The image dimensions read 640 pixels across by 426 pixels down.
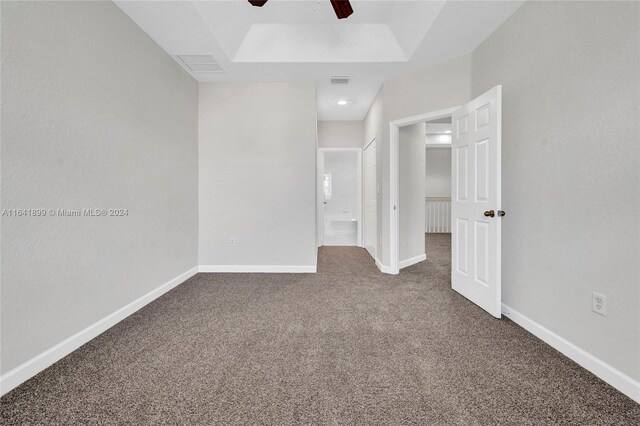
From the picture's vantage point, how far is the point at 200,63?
3.01m

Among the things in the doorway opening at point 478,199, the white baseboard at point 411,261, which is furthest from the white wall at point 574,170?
the white baseboard at point 411,261

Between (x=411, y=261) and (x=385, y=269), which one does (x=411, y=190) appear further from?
(x=385, y=269)

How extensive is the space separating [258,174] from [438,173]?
5710 mm

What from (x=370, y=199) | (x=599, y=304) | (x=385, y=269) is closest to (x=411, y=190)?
(x=370, y=199)

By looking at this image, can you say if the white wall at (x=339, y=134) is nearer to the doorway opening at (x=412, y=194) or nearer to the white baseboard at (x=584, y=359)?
the doorway opening at (x=412, y=194)

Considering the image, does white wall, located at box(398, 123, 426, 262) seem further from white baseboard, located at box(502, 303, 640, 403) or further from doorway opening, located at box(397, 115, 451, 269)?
white baseboard, located at box(502, 303, 640, 403)

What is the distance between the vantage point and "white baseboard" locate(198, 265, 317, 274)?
354cm

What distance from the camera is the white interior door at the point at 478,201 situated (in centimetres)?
217

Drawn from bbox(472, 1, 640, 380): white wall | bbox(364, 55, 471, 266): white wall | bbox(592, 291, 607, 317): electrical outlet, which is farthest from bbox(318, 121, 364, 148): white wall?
bbox(592, 291, 607, 317): electrical outlet

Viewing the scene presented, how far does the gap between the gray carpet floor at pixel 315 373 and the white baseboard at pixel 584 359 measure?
0.05 metres

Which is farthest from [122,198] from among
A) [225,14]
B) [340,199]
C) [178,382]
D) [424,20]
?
[340,199]

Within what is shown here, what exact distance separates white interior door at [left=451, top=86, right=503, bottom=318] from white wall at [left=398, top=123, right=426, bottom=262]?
0.96 m

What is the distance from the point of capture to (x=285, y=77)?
3.34 metres

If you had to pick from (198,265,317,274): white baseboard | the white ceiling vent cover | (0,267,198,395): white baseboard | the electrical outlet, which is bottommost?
(0,267,198,395): white baseboard
